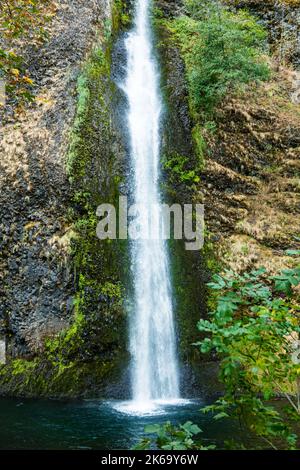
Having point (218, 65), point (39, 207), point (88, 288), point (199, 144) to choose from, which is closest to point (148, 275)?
point (88, 288)

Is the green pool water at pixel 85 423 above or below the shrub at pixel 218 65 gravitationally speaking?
below

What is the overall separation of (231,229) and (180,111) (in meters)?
4.19

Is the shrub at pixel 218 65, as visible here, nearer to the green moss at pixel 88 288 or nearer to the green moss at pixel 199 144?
the green moss at pixel 199 144

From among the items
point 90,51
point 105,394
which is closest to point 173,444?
point 105,394

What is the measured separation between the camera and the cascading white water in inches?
347

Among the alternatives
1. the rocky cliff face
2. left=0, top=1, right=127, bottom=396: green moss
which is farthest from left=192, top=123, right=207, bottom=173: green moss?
the rocky cliff face

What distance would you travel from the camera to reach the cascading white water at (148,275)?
8805mm

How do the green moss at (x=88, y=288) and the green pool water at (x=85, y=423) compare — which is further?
the green moss at (x=88, y=288)

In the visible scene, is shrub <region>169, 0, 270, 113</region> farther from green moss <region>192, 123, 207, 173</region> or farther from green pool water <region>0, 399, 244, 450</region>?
green pool water <region>0, 399, 244, 450</region>

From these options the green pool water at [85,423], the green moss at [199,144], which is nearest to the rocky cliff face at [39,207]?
the green pool water at [85,423]

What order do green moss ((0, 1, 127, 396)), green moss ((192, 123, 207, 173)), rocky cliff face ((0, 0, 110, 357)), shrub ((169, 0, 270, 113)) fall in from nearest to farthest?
1. green moss ((0, 1, 127, 396))
2. rocky cliff face ((0, 0, 110, 357))
3. green moss ((192, 123, 207, 173))
4. shrub ((169, 0, 270, 113))
